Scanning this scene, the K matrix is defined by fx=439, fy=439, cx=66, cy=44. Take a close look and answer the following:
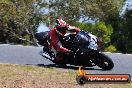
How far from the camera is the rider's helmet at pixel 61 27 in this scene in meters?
9.83

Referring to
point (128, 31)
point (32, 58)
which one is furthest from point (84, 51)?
point (128, 31)

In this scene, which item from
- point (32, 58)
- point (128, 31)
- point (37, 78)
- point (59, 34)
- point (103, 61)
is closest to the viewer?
point (37, 78)

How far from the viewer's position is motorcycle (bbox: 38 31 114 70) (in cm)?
997

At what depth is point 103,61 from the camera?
408 inches

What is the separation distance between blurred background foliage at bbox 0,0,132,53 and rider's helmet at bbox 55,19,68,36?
18668mm

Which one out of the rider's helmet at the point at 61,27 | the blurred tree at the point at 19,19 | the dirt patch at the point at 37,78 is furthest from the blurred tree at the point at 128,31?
the rider's helmet at the point at 61,27

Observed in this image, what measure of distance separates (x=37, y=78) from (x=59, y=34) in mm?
1169

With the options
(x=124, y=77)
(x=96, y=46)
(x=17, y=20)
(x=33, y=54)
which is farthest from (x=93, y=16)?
(x=124, y=77)

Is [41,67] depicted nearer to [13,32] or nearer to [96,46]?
[96,46]

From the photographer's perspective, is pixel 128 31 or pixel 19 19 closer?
pixel 19 19

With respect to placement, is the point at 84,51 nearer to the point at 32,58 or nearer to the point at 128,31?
the point at 32,58

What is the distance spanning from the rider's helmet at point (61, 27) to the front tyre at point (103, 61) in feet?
3.25

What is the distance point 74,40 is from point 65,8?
2111 cm

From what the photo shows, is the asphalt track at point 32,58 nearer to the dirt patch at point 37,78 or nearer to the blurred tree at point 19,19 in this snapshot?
the dirt patch at point 37,78
